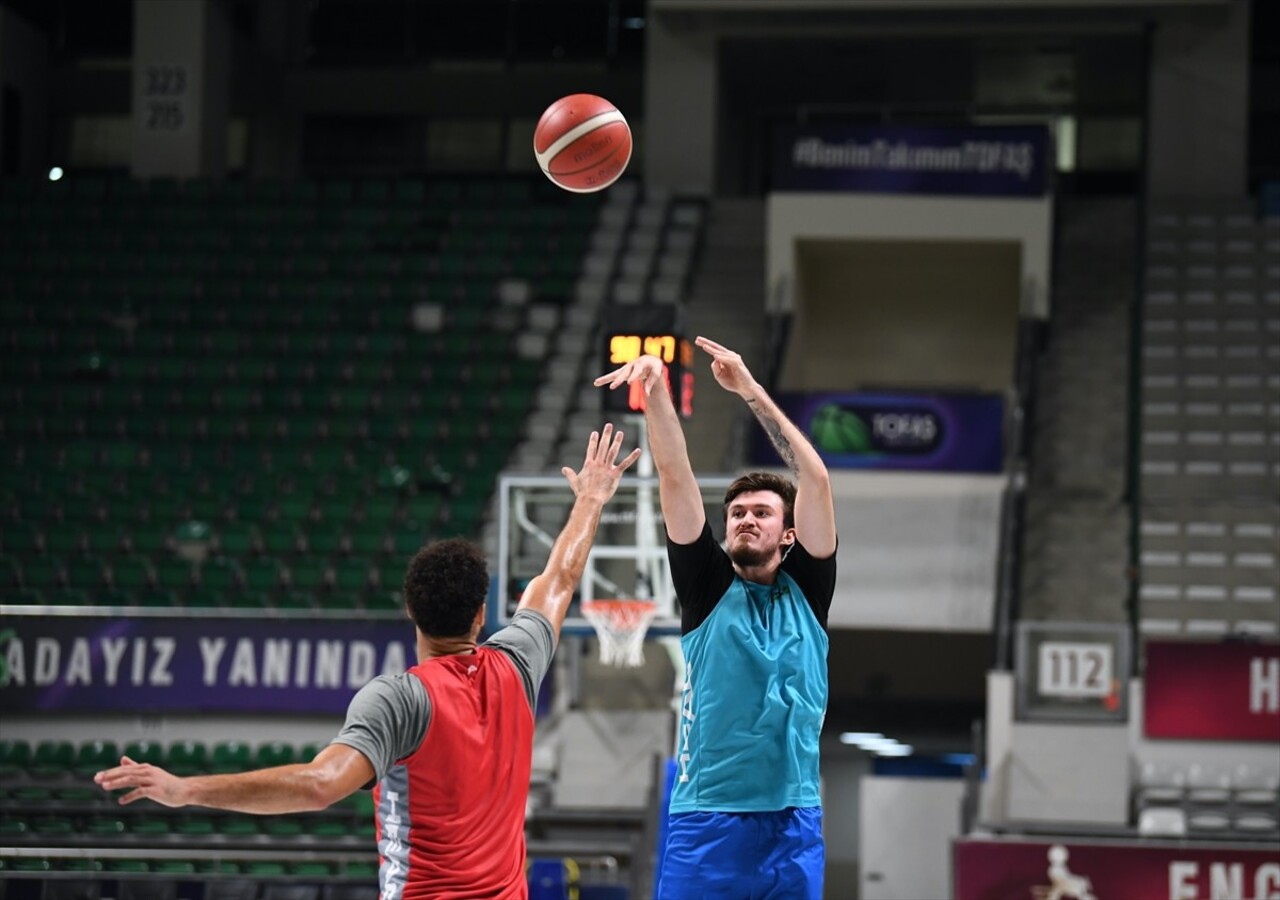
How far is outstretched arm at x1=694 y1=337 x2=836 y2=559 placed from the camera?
4883 millimetres

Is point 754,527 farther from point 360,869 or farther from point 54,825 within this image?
point 54,825

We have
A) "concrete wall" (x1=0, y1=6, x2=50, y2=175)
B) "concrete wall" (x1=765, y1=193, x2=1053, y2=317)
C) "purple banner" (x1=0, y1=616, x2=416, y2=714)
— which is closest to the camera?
"purple banner" (x1=0, y1=616, x2=416, y2=714)

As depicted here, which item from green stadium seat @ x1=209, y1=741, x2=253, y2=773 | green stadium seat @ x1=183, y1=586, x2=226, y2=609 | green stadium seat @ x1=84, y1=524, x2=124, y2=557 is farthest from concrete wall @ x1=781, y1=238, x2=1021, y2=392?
green stadium seat @ x1=209, y1=741, x2=253, y2=773

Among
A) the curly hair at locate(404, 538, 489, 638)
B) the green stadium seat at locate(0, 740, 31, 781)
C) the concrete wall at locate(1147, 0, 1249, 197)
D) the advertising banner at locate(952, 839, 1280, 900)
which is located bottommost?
the advertising banner at locate(952, 839, 1280, 900)

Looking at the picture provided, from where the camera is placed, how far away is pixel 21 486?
18.2 m

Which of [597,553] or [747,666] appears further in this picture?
[597,553]

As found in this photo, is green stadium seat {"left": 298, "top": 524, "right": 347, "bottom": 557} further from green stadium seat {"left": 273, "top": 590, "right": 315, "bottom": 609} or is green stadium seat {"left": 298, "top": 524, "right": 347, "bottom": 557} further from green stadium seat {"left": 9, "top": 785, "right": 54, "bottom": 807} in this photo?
green stadium seat {"left": 9, "top": 785, "right": 54, "bottom": 807}

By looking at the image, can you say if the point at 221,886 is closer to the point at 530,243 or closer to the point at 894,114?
the point at 530,243

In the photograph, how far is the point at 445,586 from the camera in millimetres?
4203

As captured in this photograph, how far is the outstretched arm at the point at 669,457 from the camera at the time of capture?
4.77 m

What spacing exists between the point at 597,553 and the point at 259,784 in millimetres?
9175

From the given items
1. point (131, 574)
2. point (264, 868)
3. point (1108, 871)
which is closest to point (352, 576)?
point (131, 574)

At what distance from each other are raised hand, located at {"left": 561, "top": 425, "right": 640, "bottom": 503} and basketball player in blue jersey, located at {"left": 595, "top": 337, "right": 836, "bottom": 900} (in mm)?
123

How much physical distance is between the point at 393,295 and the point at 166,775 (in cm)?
1765
